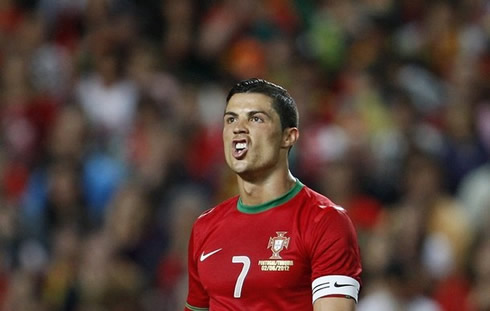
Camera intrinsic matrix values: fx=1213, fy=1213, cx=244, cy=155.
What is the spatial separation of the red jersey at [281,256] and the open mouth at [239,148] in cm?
27

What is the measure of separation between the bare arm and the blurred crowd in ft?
12.8

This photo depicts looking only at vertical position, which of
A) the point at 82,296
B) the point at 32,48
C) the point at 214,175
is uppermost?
the point at 32,48

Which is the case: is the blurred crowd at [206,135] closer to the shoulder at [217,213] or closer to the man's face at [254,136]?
the shoulder at [217,213]

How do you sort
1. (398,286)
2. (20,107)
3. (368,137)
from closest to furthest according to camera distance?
1. (398,286)
2. (368,137)
3. (20,107)

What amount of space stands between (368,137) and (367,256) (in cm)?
140

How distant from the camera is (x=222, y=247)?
17.3 ft

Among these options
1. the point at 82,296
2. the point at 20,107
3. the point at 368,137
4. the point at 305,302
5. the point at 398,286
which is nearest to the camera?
the point at 305,302

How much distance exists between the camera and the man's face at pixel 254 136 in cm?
516

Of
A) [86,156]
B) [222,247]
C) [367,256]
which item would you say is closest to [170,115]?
[86,156]

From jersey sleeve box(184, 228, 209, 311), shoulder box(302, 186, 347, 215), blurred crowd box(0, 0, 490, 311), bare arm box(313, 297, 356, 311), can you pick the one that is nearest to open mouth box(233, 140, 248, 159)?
shoulder box(302, 186, 347, 215)

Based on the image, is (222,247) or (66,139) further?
(66,139)

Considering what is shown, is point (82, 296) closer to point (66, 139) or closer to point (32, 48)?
point (66, 139)

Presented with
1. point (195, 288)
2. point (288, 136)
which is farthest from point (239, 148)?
point (195, 288)

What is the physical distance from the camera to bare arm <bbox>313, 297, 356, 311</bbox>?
16.0 feet
